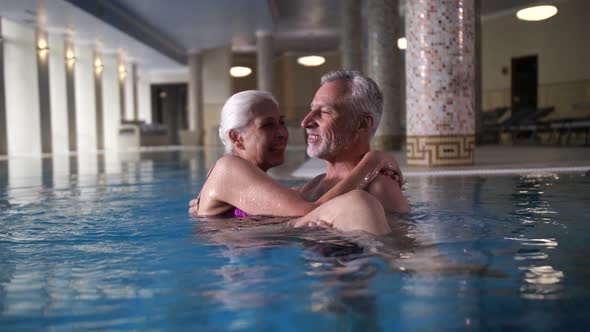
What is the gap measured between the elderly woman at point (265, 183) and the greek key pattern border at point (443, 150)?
443cm

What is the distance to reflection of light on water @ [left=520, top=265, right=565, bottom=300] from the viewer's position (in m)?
1.56

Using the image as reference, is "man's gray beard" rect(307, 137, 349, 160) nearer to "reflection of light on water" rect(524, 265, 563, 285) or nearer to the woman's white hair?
the woman's white hair

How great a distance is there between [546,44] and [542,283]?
17.8 metres

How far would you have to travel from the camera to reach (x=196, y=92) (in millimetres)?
25234

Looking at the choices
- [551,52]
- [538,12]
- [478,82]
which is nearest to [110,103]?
[478,82]

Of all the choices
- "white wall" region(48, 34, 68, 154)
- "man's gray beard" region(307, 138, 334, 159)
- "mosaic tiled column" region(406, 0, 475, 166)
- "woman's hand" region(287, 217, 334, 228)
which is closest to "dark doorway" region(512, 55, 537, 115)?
"mosaic tiled column" region(406, 0, 475, 166)

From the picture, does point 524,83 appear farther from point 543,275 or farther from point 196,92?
point 543,275

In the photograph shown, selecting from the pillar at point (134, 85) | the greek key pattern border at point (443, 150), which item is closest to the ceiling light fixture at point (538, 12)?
the greek key pattern border at point (443, 150)

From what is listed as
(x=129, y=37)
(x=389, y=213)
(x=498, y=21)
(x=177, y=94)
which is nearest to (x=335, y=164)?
(x=389, y=213)

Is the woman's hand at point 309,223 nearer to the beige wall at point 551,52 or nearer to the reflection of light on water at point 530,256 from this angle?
the reflection of light on water at point 530,256

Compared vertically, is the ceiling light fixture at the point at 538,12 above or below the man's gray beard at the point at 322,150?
above

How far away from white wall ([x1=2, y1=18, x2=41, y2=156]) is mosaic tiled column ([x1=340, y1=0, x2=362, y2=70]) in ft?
28.2

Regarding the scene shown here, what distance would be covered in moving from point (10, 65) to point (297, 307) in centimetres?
1820

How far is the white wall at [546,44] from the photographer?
17.0 m
